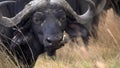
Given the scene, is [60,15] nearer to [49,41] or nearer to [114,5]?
[49,41]

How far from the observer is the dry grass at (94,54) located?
9.75m

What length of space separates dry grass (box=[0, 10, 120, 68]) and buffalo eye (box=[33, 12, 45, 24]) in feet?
2.37

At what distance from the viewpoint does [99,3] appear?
35.8ft

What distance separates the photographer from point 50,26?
30.9 feet

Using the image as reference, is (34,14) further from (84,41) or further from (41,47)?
(84,41)

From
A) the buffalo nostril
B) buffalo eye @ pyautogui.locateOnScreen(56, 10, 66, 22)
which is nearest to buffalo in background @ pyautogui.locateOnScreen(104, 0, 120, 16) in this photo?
buffalo eye @ pyautogui.locateOnScreen(56, 10, 66, 22)

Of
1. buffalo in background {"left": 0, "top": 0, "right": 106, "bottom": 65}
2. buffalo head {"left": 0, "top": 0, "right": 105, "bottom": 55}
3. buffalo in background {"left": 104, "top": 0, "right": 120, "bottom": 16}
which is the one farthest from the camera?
buffalo in background {"left": 104, "top": 0, "right": 120, "bottom": 16}

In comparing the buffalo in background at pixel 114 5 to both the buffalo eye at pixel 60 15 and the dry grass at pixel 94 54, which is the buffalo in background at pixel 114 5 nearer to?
the dry grass at pixel 94 54

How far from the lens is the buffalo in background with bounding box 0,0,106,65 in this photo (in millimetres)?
9531

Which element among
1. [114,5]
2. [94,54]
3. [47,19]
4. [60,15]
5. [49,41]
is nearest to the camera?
[49,41]

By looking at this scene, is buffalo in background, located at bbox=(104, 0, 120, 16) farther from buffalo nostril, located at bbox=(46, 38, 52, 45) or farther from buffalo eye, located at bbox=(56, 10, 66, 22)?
buffalo nostril, located at bbox=(46, 38, 52, 45)

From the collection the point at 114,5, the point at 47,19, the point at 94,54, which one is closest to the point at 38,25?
the point at 47,19

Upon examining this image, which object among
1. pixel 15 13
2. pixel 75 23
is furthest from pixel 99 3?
pixel 15 13

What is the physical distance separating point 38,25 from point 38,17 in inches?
5.2
